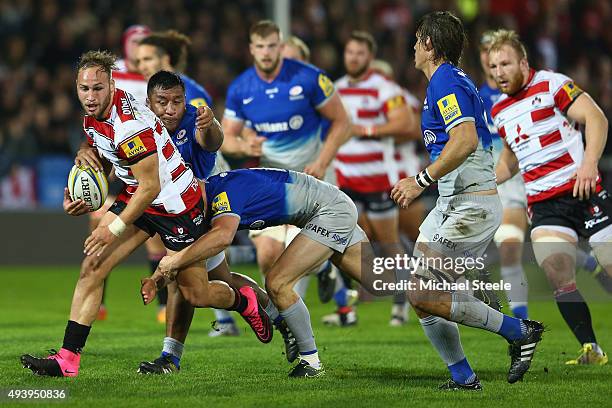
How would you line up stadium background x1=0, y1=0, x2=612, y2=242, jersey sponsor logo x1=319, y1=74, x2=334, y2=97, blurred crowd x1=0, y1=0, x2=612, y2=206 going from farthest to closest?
blurred crowd x1=0, y1=0, x2=612, y2=206
stadium background x1=0, y1=0, x2=612, y2=242
jersey sponsor logo x1=319, y1=74, x2=334, y2=97

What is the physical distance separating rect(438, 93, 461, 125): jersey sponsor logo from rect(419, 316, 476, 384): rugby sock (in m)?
1.19

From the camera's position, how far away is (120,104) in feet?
21.7

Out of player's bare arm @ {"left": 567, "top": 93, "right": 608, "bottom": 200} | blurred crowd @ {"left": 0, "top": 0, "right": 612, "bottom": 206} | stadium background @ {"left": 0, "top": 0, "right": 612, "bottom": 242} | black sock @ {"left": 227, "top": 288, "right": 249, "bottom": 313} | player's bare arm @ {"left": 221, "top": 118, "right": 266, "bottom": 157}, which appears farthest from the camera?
blurred crowd @ {"left": 0, "top": 0, "right": 612, "bottom": 206}

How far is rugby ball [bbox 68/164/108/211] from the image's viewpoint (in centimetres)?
672

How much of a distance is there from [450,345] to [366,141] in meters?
5.00

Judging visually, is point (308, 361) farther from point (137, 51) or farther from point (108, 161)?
point (137, 51)

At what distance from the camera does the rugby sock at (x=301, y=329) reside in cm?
701

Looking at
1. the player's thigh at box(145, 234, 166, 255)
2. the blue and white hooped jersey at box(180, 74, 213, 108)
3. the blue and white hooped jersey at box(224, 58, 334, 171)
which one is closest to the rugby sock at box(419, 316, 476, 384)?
the blue and white hooped jersey at box(180, 74, 213, 108)

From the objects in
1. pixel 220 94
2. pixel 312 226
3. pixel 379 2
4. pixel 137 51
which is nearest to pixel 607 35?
pixel 379 2

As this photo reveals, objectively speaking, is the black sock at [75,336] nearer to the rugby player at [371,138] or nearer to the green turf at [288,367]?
the green turf at [288,367]

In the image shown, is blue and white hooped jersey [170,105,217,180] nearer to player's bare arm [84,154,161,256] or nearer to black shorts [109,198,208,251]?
Answer: black shorts [109,198,208,251]

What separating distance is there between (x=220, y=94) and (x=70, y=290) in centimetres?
526

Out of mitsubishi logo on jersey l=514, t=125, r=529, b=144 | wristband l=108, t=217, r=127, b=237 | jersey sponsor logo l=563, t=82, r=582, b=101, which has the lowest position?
wristband l=108, t=217, r=127, b=237

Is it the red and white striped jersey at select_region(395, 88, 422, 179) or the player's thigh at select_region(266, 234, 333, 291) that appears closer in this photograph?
the player's thigh at select_region(266, 234, 333, 291)
